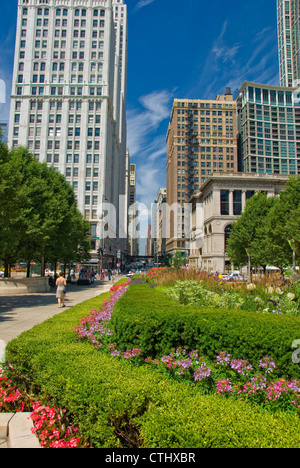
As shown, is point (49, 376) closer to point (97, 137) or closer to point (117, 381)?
point (117, 381)

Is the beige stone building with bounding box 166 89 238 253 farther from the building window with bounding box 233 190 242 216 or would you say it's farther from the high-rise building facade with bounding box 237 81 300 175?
the building window with bounding box 233 190 242 216

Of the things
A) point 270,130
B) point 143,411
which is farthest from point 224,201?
point 270,130

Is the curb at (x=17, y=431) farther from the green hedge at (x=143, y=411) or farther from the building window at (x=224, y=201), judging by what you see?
the building window at (x=224, y=201)

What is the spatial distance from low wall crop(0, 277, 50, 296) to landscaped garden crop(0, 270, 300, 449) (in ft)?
63.4

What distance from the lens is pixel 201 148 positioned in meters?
112

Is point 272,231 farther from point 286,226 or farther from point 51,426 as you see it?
point 51,426

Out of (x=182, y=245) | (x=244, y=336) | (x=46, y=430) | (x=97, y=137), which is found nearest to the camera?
(x=46, y=430)

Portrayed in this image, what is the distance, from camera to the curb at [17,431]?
131 inches

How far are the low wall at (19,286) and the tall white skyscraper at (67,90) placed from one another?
4583 centimetres

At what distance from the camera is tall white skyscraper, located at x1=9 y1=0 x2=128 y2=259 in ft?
239

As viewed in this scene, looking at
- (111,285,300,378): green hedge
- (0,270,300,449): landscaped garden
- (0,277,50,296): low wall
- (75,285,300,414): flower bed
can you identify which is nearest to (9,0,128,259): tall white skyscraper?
(0,277,50,296): low wall

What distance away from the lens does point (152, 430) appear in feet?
8.99

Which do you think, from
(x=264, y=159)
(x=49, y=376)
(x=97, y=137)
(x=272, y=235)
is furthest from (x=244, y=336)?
(x=264, y=159)
